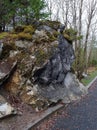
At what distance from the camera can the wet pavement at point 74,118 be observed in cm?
695

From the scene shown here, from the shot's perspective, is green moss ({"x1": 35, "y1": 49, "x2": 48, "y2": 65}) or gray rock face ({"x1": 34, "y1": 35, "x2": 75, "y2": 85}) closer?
green moss ({"x1": 35, "y1": 49, "x2": 48, "y2": 65})

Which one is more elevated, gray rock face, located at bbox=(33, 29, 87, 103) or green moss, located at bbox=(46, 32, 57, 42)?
green moss, located at bbox=(46, 32, 57, 42)

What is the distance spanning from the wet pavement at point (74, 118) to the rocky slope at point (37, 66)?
22.7 inches

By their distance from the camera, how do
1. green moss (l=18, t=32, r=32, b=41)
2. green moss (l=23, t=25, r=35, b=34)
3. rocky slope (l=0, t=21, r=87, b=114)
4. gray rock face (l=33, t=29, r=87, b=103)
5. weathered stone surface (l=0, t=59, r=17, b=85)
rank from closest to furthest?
weathered stone surface (l=0, t=59, r=17, b=85), rocky slope (l=0, t=21, r=87, b=114), gray rock face (l=33, t=29, r=87, b=103), green moss (l=18, t=32, r=32, b=41), green moss (l=23, t=25, r=35, b=34)

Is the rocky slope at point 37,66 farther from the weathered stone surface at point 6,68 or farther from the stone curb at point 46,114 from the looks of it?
the stone curb at point 46,114

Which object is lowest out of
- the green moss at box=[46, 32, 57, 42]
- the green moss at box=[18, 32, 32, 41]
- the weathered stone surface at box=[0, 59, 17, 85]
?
the weathered stone surface at box=[0, 59, 17, 85]

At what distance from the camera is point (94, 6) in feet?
62.8

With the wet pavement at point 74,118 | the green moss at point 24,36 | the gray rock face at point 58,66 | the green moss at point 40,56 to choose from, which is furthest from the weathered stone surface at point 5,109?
the green moss at point 24,36

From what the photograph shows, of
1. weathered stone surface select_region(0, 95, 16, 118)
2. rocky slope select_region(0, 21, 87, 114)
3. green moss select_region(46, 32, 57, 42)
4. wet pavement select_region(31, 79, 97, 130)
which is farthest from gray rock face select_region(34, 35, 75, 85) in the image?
weathered stone surface select_region(0, 95, 16, 118)

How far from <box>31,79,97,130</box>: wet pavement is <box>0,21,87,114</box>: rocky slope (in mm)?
577

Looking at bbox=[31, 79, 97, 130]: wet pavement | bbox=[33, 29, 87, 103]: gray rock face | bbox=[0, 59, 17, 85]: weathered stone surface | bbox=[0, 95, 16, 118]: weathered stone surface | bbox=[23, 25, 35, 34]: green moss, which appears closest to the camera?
bbox=[0, 95, 16, 118]: weathered stone surface

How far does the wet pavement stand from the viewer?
6949mm

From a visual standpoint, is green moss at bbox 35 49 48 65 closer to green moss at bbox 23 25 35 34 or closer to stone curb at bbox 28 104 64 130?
green moss at bbox 23 25 35 34

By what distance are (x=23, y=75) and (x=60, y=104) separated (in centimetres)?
194
